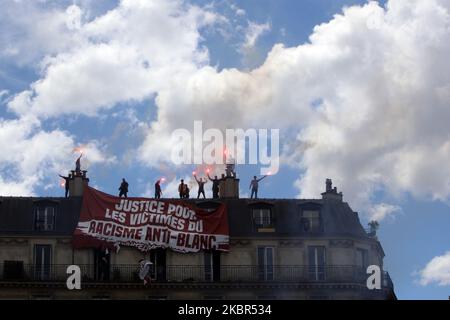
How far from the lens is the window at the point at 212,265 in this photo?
273 ft

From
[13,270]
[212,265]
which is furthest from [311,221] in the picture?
[13,270]

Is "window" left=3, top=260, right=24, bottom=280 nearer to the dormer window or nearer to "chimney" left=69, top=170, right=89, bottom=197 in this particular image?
the dormer window

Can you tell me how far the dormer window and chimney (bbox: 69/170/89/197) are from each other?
2259 mm

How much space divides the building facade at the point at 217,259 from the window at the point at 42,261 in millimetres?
76

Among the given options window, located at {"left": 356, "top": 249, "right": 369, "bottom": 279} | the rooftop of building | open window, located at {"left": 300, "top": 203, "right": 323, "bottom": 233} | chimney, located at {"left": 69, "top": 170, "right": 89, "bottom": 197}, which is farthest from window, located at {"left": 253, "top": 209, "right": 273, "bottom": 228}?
chimney, located at {"left": 69, "top": 170, "right": 89, "bottom": 197}

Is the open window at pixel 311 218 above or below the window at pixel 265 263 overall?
above

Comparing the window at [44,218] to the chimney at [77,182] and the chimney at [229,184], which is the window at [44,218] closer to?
the chimney at [77,182]

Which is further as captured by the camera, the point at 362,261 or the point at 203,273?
the point at 362,261

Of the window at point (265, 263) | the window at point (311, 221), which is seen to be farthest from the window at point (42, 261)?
the window at point (311, 221)

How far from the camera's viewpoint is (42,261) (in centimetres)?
8238

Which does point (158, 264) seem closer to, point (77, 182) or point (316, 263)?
point (77, 182)

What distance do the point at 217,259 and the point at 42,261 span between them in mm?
13398

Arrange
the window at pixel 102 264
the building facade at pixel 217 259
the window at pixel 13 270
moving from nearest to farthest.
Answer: the window at pixel 13 270 → the building facade at pixel 217 259 → the window at pixel 102 264
